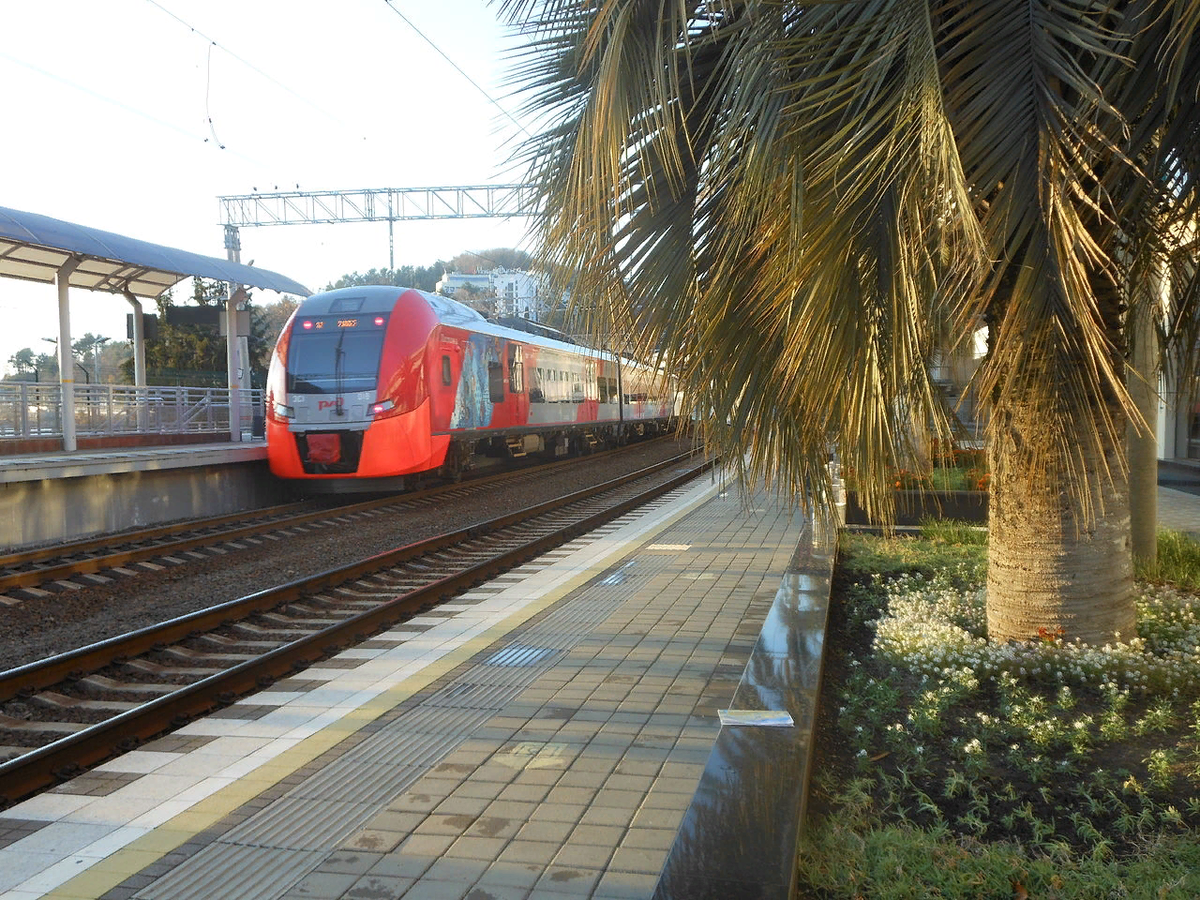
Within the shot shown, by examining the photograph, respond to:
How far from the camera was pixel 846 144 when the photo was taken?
3289mm

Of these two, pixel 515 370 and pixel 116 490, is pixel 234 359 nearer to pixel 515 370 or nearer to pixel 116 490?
pixel 515 370

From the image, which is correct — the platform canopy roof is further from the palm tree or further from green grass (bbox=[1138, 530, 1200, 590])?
green grass (bbox=[1138, 530, 1200, 590])

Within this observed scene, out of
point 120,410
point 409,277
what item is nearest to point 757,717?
point 120,410

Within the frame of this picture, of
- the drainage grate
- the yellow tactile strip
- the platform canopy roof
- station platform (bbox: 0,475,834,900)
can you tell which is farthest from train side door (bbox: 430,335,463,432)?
the drainage grate

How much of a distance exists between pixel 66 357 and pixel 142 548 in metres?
6.33

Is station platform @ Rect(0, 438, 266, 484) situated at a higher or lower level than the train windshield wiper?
lower

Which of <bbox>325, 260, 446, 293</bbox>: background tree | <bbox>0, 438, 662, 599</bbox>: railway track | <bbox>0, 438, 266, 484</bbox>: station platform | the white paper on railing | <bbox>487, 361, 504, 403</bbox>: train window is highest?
<bbox>325, 260, 446, 293</bbox>: background tree

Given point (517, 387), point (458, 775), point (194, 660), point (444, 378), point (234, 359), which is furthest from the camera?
point (517, 387)

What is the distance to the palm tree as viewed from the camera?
10.0 feet

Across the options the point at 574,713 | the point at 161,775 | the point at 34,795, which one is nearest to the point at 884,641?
the point at 574,713

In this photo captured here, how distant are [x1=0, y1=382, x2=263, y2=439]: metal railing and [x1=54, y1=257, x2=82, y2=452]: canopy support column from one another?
565 mm

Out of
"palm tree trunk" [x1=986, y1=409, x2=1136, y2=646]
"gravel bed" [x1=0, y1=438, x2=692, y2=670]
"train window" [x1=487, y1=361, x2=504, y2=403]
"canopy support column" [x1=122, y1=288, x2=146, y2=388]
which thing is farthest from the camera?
"train window" [x1=487, y1=361, x2=504, y2=403]

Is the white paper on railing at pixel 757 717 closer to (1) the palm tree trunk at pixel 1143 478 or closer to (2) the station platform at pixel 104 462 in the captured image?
(1) the palm tree trunk at pixel 1143 478

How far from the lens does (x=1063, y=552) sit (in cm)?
460
